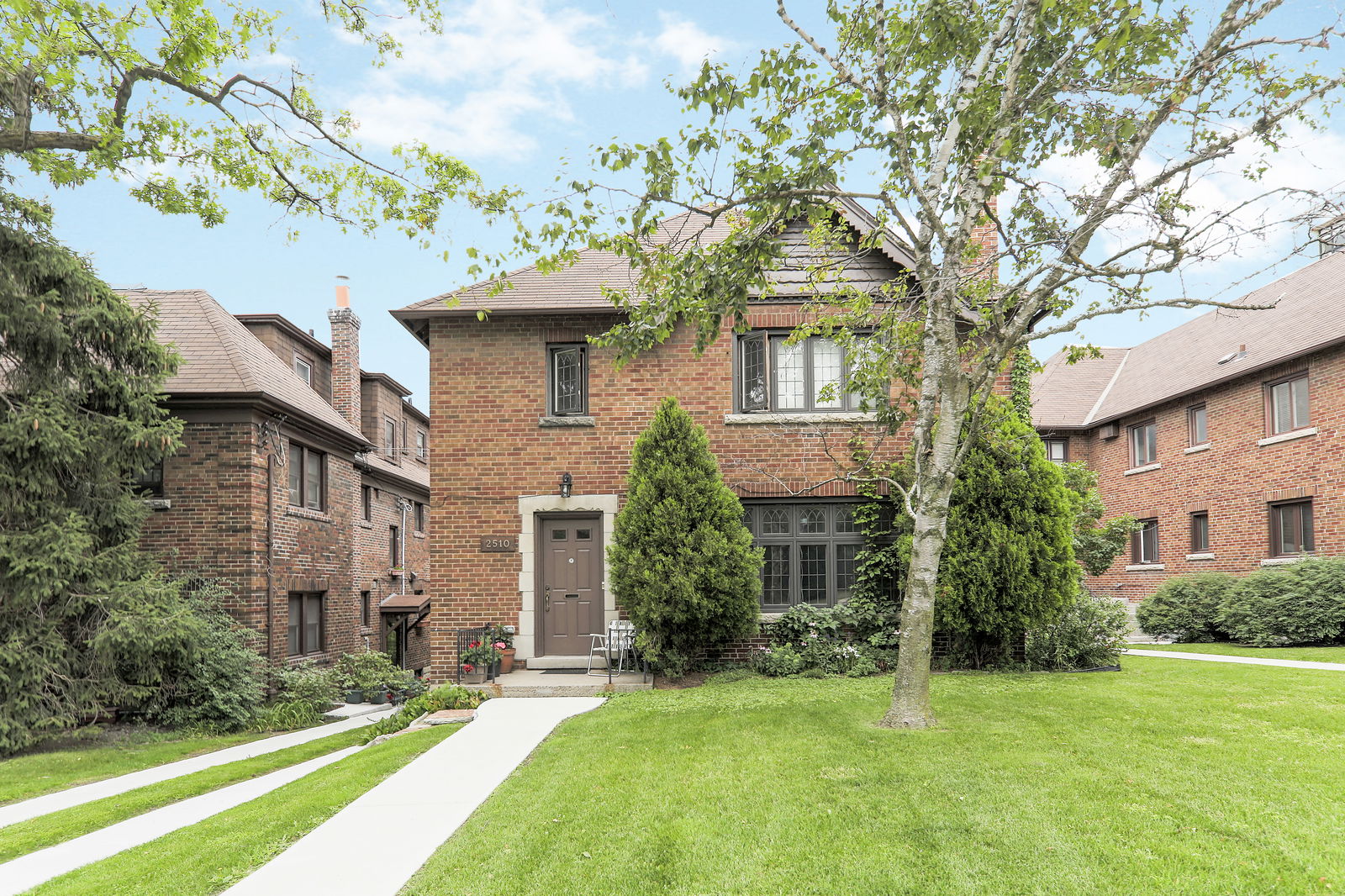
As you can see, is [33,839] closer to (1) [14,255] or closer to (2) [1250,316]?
(1) [14,255]

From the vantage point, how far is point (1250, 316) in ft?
70.0

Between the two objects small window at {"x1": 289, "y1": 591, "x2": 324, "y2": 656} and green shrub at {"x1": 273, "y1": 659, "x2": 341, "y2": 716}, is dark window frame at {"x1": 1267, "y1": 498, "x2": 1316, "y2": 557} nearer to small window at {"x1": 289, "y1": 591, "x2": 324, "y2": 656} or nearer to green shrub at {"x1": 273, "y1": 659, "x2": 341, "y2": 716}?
green shrub at {"x1": 273, "y1": 659, "x2": 341, "y2": 716}

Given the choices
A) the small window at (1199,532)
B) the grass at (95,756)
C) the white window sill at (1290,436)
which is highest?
the white window sill at (1290,436)

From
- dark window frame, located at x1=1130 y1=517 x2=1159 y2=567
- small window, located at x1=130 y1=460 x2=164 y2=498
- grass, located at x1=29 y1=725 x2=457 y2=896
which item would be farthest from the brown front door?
dark window frame, located at x1=1130 y1=517 x2=1159 y2=567

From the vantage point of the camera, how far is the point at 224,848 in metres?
5.38

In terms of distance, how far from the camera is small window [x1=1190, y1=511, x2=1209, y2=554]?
70.0 ft

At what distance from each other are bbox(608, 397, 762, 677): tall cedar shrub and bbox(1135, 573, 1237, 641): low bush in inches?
464

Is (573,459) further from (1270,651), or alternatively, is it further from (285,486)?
(1270,651)

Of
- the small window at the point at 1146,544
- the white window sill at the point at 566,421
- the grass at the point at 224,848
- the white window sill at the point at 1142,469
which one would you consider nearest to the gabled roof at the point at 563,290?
the white window sill at the point at 566,421

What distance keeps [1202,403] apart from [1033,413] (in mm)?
5386

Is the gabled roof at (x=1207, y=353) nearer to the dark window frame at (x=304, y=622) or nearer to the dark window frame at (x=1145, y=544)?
the dark window frame at (x=1145, y=544)

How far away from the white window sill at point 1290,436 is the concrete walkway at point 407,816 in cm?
1696

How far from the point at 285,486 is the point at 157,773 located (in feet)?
22.3

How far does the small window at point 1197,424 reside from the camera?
21203mm
